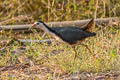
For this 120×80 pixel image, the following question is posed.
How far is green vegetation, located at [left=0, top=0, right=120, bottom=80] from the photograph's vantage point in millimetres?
5389

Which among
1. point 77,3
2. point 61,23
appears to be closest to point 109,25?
point 61,23

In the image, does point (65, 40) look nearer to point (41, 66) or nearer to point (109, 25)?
Answer: point (41, 66)

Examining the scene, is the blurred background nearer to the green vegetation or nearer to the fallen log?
the green vegetation

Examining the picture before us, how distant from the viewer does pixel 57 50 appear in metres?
6.57

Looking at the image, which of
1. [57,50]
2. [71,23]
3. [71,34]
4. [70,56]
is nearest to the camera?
[71,34]

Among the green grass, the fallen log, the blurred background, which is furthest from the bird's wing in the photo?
the blurred background

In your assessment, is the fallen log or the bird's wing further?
the fallen log

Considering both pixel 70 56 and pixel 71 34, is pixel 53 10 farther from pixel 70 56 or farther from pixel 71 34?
pixel 71 34

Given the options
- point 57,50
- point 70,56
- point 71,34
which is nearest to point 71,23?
point 57,50

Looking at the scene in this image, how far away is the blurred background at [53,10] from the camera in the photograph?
902 cm

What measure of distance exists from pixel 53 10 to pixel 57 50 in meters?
2.65

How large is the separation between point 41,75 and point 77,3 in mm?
4449

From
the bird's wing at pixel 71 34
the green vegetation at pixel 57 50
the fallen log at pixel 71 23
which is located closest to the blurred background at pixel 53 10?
the green vegetation at pixel 57 50

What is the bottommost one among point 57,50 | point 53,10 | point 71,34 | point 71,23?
point 57,50
